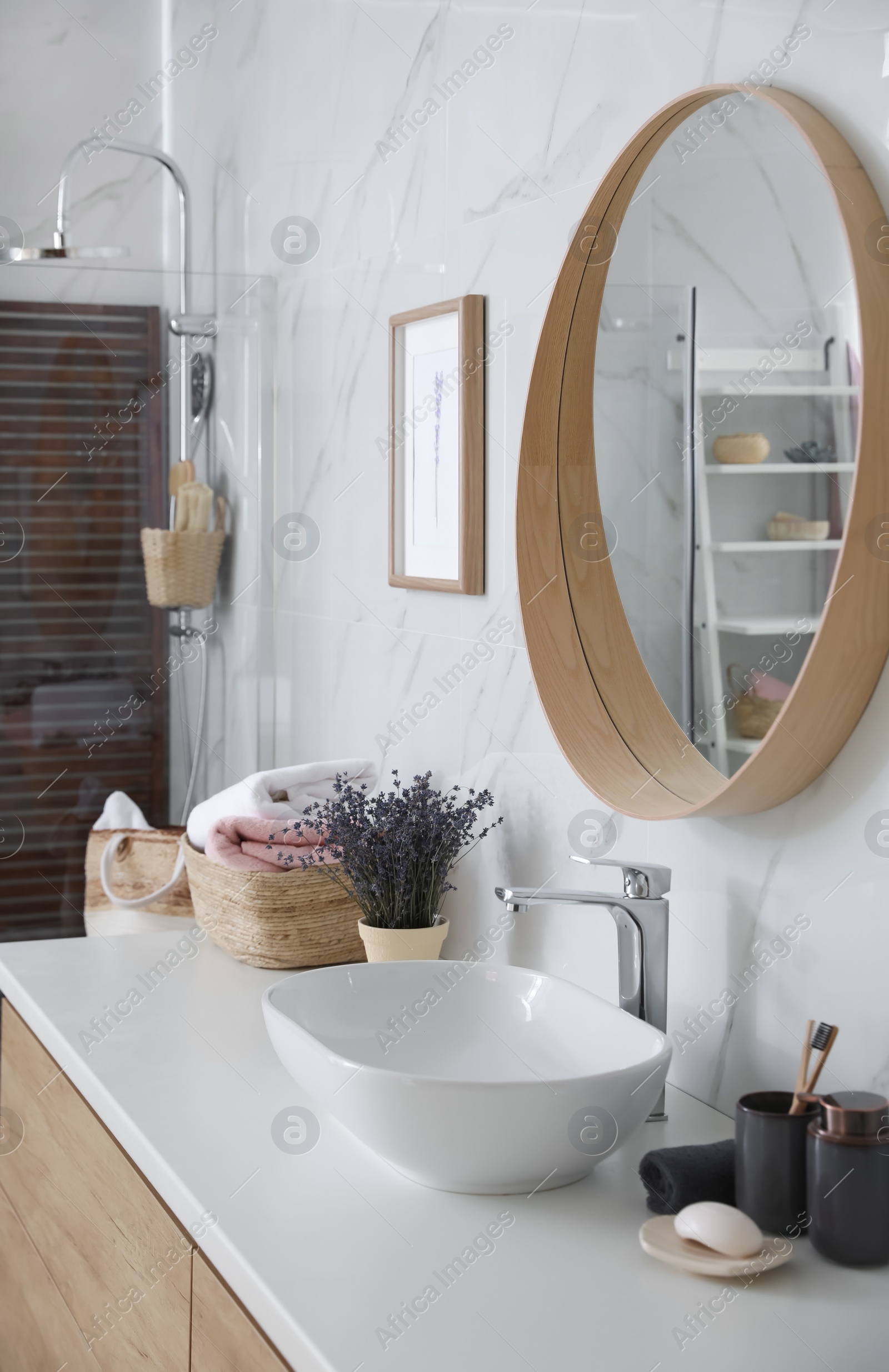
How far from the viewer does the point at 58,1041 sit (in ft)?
4.68

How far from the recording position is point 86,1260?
1342mm

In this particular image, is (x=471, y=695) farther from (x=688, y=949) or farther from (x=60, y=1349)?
(x=60, y=1349)

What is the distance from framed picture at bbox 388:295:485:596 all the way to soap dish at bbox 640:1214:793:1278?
894 mm

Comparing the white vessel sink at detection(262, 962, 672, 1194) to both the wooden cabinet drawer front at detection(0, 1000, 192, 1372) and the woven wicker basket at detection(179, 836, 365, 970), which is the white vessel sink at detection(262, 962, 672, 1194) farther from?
the woven wicker basket at detection(179, 836, 365, 970)

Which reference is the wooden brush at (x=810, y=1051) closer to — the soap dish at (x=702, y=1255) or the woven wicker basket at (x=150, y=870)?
the soap dish at (x=702, y=1255)

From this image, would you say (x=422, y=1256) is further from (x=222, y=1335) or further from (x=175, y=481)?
(x=175, y=481)

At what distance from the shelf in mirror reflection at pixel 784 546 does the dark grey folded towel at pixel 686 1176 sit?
0.49 metres

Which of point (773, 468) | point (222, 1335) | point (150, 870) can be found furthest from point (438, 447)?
point (222, 1335)

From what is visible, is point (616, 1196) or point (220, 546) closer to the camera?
point (616, 1196)

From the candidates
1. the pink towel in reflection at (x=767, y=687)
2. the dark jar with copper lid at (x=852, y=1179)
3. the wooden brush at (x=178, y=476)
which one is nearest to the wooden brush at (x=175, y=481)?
the wooden brush at (x=178, y=476)

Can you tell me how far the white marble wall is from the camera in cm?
109

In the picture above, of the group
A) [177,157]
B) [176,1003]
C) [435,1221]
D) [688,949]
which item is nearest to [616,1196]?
[435,1221]

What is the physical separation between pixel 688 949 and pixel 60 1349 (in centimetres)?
83

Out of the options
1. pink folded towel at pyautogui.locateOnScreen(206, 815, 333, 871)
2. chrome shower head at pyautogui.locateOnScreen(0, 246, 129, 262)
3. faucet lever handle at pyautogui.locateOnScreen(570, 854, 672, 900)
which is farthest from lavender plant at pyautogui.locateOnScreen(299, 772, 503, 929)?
chrome shower head at pyautogui.locateOnScreen(0, 246, 129, 262)
